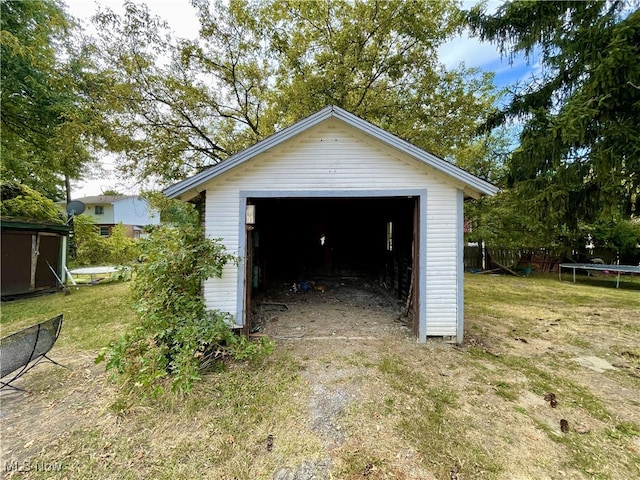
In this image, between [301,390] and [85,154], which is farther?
[85,154]

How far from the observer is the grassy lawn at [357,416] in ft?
7.47

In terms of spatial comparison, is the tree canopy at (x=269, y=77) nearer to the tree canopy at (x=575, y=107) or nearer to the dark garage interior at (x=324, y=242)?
the tree canopy at (x=575, y=107)

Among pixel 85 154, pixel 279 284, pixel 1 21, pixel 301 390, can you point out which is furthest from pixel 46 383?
pixel 1 21

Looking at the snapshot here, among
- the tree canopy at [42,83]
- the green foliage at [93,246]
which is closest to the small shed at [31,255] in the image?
the tree canopy at [42,83]

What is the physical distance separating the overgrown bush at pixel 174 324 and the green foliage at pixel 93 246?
42.0 ft

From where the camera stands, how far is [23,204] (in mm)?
9773

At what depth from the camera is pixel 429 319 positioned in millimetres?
4730

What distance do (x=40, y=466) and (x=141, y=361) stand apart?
1094 mm

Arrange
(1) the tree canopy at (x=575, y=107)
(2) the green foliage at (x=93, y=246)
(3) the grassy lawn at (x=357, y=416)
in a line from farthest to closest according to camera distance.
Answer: (2) the green foliage at (x=93, y=246) < (1) the tree canopy at (x=575, y=107) < (3) the grassy lawn at (x=357, y=416)

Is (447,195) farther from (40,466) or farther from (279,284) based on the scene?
(279,284)

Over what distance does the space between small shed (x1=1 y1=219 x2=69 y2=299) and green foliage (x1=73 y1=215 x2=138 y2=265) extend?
4.95 metres

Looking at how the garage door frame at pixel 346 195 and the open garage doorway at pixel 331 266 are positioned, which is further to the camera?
the open garage doorway at pixel 331 266

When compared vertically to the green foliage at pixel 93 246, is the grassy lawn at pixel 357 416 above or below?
below

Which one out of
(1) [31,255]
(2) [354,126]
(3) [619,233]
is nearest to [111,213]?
(1) [31,255]
